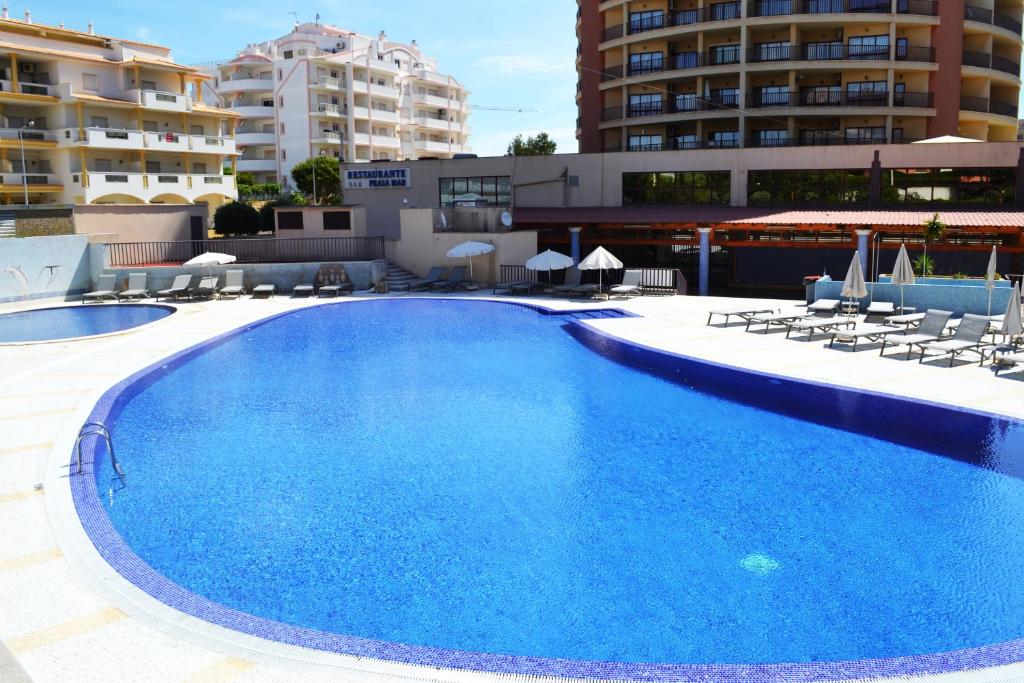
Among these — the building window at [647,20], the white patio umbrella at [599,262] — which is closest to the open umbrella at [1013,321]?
the white patio umbrella at [599,262]

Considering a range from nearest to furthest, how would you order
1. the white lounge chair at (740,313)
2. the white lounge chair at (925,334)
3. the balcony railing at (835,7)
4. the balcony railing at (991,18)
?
the white lounge chair at (925,334) → the white lounge chair at (740,313) → the balcony railing at (835,7) → the balcony railing at (991,18)

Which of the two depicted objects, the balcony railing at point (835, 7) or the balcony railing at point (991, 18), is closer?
the balcony railing at point (835, 7)

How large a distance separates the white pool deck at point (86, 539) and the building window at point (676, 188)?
14233mm

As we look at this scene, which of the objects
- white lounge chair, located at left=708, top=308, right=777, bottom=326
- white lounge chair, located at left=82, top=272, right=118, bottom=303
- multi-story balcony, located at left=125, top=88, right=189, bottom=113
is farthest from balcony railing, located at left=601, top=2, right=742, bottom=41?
white lounge chair, located at left=82, top=272, right=118, bottom=303

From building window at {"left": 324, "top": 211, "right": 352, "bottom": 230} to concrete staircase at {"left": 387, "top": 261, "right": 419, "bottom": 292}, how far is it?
2.41 meters

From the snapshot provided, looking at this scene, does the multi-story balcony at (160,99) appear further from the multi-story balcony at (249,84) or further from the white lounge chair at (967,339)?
the white lounge chair at (967,339)

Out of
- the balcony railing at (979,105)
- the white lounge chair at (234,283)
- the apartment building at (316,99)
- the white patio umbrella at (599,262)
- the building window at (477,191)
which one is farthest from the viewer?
the apartment building at (316,99)

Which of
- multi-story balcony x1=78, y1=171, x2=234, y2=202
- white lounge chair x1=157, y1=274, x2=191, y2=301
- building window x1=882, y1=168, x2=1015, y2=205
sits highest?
multi-story balcony x1=78, y1=171, x2=234, y2=202

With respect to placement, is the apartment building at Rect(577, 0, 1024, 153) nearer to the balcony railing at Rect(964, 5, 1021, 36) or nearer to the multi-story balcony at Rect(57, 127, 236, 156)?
the balcony railing at Rect(964, 5, 1021, 36)

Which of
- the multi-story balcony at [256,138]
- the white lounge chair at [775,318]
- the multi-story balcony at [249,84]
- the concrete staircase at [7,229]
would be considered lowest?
the white lounge chair at [775,318]

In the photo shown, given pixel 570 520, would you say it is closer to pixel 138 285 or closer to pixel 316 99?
pixel 138 285

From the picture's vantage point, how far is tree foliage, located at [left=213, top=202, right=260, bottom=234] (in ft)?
124

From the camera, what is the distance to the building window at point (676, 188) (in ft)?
114

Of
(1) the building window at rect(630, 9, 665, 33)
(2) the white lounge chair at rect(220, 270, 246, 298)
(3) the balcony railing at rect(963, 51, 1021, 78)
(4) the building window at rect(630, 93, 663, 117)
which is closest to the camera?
(2) the white lounge chair at rect(220, 270, 246, 298)
